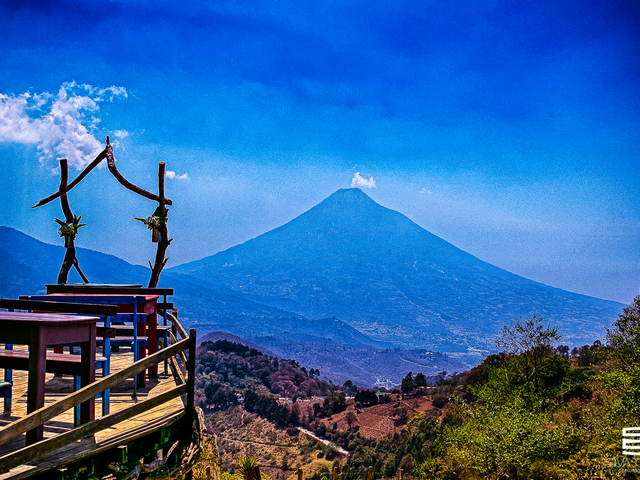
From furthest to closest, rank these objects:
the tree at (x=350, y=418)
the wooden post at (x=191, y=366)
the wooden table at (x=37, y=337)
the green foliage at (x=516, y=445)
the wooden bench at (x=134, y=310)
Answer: the tree at (x=350, y=418) < the green foliage at (x=516, y=445) < the wooden bench at (x=134, y=310) < the wooden post at (x=191, y=366) < the wooden table at (x=37, y=337)

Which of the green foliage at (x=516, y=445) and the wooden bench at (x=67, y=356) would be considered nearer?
the wooden bench at (x=67, y=356)

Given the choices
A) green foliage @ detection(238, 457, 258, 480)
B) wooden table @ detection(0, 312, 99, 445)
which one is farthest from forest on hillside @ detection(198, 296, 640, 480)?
wooden table @ detection(0, 312, 99, 445)

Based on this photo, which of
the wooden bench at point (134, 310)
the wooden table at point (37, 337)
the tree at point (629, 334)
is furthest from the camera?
the tree at point (629, 334)

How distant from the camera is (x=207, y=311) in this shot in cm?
19888

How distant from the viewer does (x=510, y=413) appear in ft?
55.2

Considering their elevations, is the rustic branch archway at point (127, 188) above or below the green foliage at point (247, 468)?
above

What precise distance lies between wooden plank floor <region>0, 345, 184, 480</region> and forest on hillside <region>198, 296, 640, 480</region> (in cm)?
1013

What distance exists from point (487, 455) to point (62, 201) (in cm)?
1436

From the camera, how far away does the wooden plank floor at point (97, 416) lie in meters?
3.64

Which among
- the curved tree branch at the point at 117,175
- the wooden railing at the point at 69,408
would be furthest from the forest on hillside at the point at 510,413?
the curved tree branch at the point at 117,175

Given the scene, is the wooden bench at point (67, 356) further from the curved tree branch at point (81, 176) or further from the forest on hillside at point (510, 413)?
the forest on hillside at point (510, 413)

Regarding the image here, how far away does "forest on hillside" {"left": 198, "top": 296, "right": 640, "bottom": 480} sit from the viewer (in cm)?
1371

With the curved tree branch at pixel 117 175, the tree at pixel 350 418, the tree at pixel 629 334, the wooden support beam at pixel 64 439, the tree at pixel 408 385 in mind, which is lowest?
the tree at pixel 350 418

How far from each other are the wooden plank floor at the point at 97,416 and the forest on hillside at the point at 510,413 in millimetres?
10128
